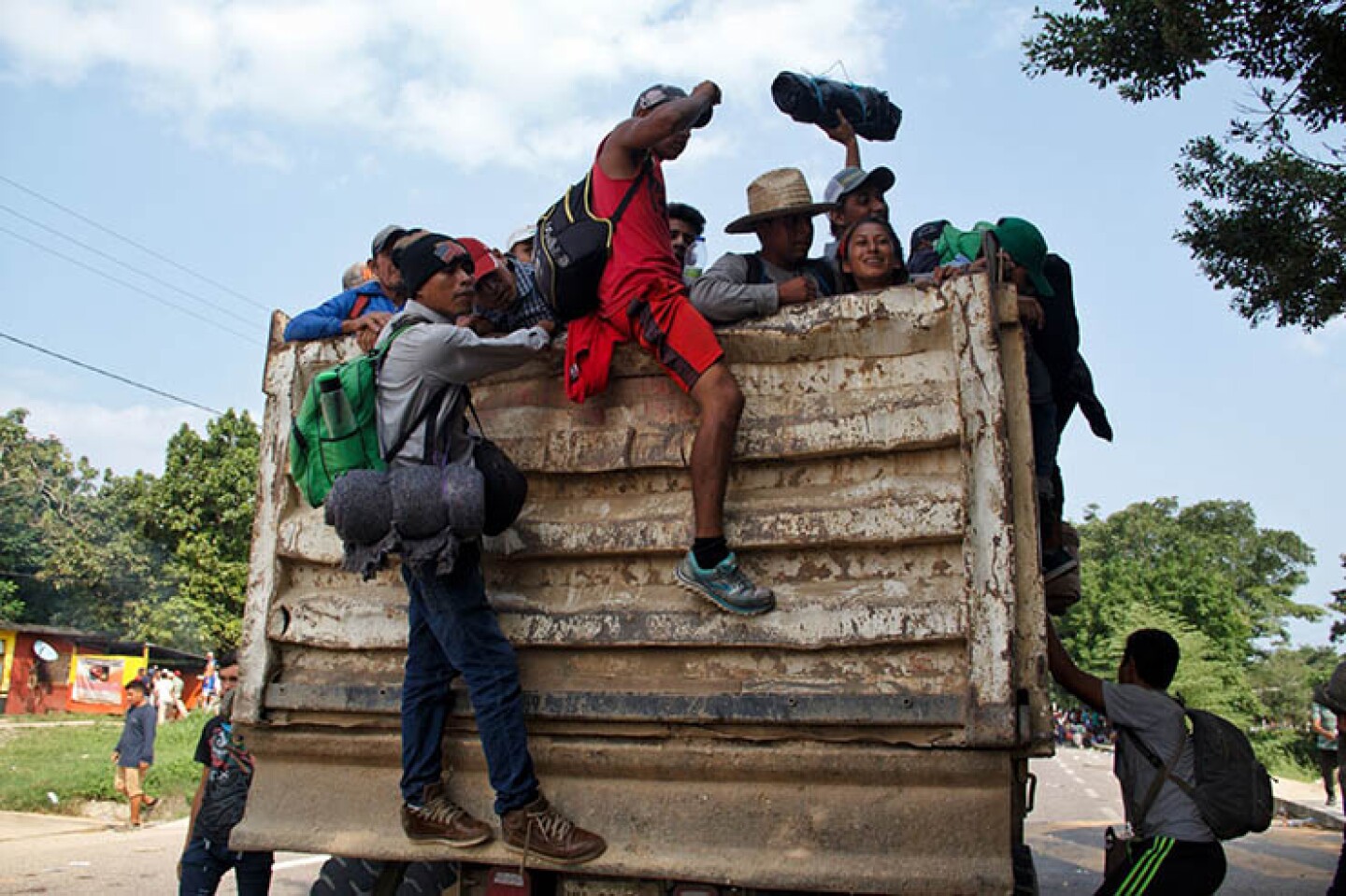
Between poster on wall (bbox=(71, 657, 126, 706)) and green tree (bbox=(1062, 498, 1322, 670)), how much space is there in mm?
31448

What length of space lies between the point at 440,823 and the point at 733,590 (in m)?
0.97

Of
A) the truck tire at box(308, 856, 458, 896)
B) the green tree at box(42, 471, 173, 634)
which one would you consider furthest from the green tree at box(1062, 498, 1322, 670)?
the truck tire at box(308, 856, 458, 896)

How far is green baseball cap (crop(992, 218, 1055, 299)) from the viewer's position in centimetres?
337

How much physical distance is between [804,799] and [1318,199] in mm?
6495

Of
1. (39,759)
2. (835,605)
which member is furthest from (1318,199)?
(39,759)

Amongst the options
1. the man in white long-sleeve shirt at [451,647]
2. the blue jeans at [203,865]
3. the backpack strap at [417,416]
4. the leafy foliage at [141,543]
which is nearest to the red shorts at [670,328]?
→ the man in white long-sleeve shirt at [451,647]

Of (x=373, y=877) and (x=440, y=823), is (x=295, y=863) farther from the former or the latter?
(x=440, y=823)

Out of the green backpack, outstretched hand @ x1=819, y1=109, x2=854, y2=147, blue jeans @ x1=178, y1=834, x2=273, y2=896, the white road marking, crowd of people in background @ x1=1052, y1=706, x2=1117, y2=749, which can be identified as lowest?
crowd of people in background @ x1=1052, y1=706, x2=1117, y2=749

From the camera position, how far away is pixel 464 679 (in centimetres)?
276

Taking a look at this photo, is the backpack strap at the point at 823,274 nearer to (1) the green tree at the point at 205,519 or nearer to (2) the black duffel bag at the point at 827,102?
(2) the black duffel bag at the point at 827,102

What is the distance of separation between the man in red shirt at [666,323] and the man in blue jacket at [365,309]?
0.72m

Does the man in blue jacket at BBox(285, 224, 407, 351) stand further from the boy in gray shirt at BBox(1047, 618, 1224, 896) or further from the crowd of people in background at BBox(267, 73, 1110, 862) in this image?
the boy in gray shirt at BBox(1047, 618, 1224, 896)

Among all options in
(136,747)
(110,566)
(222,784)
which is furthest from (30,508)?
(222,784)

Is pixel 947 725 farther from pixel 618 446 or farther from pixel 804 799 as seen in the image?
pixel 618 446
